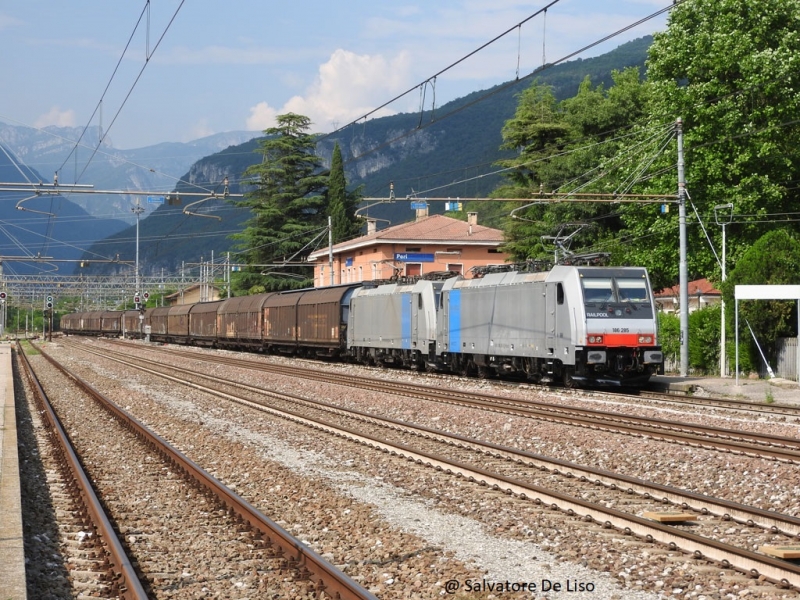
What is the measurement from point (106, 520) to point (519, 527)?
3780 mm

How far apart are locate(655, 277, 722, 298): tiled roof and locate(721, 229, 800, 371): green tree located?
44.4 feet

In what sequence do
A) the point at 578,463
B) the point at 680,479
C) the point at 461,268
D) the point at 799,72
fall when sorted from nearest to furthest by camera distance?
the point at 680,479
the point at 578,463
the point at 799,72
the point at 461,268

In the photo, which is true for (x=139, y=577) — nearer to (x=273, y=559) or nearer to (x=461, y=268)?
(x=273, y=559)

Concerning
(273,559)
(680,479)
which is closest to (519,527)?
(273,559)

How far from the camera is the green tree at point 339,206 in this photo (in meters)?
81.5

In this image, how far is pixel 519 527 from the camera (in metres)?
9.23

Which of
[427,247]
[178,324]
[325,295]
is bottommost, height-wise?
[178,324]

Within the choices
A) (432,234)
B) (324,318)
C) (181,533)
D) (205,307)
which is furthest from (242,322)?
(181,533)

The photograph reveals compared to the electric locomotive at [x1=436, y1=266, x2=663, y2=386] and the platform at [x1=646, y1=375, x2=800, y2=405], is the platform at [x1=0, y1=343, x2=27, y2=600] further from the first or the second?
the platform at [x1=646, y1=375, x2=800, y2=405]

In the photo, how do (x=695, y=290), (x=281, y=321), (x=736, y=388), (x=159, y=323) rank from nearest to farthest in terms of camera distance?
1. (x=736, y=388)
2. (x=281, y=321)
3. (x=695, y=290)
4. (x=159, y=323)

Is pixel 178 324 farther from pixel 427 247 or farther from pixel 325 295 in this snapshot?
pixel 325 295

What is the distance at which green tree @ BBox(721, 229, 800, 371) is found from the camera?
2742cm

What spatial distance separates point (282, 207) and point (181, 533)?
73.8m

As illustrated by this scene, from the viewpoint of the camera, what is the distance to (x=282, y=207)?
82062mm
